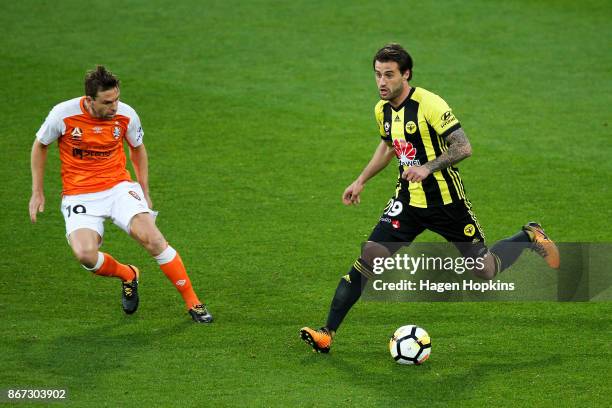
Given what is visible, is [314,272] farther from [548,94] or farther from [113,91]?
[548,94]

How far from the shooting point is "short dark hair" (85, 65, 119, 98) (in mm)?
7508

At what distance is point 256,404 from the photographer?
6.52 meters

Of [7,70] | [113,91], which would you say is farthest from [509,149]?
[7,70]

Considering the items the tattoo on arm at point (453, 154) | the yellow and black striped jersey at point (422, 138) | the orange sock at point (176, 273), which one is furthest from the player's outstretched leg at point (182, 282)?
the tattoo on arm at point (453, 154)

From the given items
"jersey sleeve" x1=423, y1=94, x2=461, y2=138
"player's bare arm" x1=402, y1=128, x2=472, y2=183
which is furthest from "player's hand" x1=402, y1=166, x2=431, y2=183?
"jersey sleeve" x1=423, y1=94, x2=461, y2=138

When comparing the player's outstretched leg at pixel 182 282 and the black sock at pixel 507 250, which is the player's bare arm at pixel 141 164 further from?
the black sock at pixel 507 250

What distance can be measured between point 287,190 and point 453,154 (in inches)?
160

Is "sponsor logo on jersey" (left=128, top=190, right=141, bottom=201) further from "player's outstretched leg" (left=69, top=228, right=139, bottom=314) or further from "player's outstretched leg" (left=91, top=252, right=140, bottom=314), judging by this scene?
"player's outstretched leg" (left=91, top=252, right=140, bottom=314)

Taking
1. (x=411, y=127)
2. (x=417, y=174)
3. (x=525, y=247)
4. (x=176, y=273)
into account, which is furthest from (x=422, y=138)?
(x=176, y=273)

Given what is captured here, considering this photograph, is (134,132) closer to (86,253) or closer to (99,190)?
(99,190)

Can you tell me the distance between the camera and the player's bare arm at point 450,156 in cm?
690

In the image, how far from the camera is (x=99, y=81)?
7516 millimetres

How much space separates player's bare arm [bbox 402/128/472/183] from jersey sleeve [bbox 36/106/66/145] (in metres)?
2.63

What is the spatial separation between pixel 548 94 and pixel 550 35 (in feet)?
8.38
